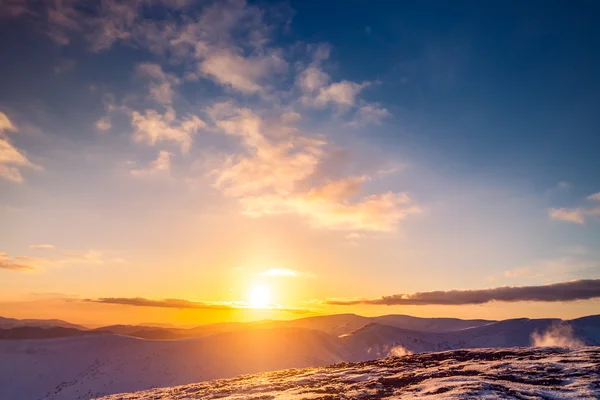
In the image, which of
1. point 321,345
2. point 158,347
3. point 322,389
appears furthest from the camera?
point 321,345

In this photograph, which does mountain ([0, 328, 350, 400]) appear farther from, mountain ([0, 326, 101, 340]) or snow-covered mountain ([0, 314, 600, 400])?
mountain ([0, 326, 101, 340])

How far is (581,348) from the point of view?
27.7 meters

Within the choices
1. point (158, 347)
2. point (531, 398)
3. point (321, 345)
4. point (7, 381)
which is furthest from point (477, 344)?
point (531, 398)

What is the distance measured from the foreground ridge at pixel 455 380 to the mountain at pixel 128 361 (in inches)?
2306

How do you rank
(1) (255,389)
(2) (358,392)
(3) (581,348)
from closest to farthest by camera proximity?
(2) (358,392) < (1) (255,389) < (3) (581,348)

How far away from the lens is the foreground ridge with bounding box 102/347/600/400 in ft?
51.9

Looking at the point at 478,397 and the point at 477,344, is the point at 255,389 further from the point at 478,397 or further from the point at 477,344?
the point at 477,344

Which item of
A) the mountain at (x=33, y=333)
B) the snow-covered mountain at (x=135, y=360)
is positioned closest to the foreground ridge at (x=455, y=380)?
the snow-covered mountain at (x=135, y=360)

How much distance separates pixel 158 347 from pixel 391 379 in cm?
9079

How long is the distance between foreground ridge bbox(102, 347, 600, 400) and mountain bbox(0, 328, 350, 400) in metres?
58.6

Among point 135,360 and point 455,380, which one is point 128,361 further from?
point 455,380

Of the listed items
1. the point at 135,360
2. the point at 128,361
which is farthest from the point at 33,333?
the point at 135,360

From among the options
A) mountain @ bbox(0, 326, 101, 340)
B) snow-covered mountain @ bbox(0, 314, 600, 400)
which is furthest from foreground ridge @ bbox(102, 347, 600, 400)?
mountain @ bbox(0, 326, 101, 340)

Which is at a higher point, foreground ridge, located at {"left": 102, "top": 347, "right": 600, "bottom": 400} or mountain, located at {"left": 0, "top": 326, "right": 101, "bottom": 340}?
foreground ridge, located at {"left": 102, "top": 347, "right": 600, "bottom": 400}
